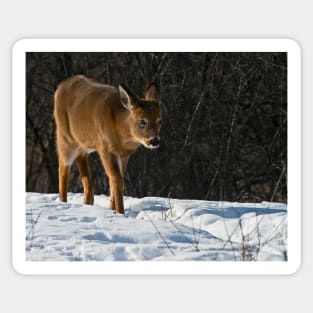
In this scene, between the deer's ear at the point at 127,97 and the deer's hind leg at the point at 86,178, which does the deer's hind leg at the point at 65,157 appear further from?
the deer's ear at the point at 127,97

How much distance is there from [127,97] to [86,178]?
148 cm

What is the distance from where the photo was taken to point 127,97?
13.1 metres

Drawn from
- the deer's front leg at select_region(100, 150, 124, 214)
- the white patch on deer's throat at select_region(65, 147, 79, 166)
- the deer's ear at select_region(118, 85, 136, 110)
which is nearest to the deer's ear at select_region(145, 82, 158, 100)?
the deer's ear at select_region(118, 85, 136, 110)

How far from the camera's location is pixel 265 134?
48.1 feet

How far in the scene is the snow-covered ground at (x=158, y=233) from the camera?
1163 centimetres

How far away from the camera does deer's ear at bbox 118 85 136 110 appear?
1305 centimetres

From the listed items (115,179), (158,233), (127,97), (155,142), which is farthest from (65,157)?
(158,233)

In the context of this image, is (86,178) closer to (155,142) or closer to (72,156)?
(72,156)

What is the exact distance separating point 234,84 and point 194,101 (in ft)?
1.85

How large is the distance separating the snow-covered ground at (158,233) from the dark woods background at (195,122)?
97 cm
